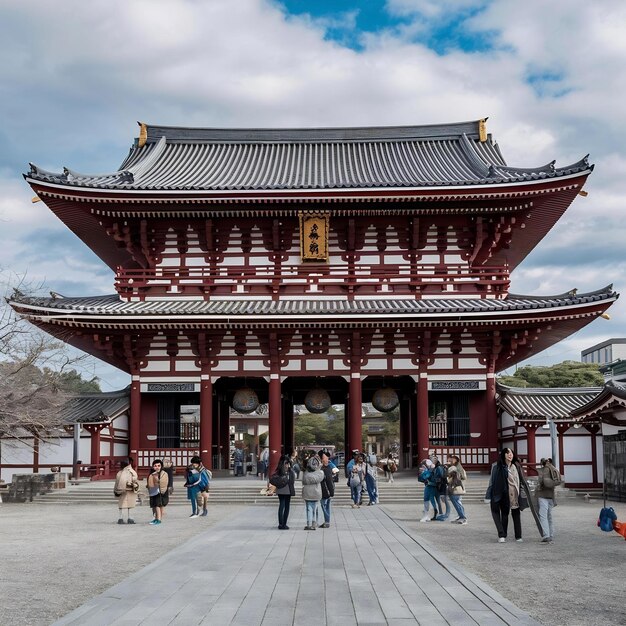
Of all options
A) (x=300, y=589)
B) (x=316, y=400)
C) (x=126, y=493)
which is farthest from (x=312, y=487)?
(x=316, y=400)

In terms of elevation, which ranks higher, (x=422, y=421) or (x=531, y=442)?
(x=422, y=421)

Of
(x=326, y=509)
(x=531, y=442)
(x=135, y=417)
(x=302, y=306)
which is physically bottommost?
(x=326, y=509)

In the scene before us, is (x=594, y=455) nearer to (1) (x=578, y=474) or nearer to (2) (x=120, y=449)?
(1) (x=578, y=474)

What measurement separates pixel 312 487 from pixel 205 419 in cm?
1179

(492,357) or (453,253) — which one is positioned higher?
(453,253)

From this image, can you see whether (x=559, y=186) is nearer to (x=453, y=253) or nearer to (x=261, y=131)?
(x=453, y=253)

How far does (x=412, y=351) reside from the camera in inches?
1197

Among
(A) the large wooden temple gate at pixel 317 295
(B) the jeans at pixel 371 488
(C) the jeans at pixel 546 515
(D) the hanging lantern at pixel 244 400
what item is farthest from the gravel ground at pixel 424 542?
(D) the hanging lantern at pixel 244 400

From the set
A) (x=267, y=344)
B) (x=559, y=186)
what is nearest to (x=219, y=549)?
(x=267, y=344)

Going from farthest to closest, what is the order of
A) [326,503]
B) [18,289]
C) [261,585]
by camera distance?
[18,289], [326,503], [261,585]

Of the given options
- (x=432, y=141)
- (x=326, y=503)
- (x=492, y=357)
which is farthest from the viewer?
(x=432, y=141)

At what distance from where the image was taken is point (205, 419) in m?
29.6

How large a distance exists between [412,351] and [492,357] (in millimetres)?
3121

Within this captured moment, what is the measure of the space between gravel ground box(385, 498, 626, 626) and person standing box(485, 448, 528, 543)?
39 cm
